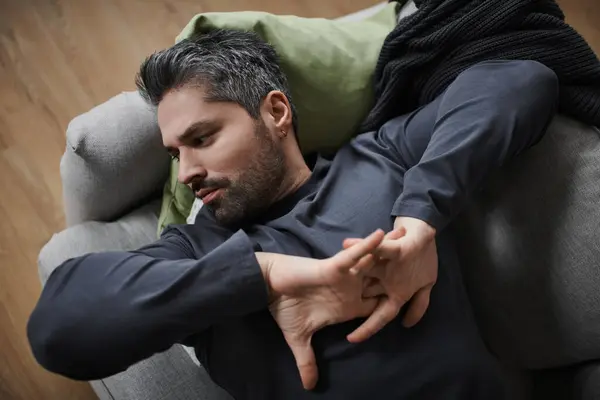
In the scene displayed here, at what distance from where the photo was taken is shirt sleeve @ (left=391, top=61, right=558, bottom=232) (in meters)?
1.01

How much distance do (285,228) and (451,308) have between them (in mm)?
331

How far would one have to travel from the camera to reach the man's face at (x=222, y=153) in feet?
3.67

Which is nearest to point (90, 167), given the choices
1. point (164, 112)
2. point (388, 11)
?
point (164, 112)

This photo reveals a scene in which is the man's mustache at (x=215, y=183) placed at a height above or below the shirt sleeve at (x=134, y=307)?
above

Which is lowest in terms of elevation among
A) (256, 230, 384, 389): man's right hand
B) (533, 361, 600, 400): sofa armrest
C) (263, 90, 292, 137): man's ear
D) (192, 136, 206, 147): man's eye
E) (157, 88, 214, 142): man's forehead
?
(533, 361, 600, 400): sofa armrest

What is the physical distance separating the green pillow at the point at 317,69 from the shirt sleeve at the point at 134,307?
470 millimetres

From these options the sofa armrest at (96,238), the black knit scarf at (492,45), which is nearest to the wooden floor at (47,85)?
the sofa armrest at (96,238)

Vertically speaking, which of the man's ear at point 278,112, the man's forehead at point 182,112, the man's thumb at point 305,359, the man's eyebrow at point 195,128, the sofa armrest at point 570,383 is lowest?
the sofa armrest at point 570,383

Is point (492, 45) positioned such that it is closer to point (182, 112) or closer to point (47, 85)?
point (182, 112)

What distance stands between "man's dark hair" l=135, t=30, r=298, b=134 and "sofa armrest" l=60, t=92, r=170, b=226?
0.30 feet

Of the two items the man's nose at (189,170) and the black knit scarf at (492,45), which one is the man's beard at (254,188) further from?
the black knit scarf at (492,45)

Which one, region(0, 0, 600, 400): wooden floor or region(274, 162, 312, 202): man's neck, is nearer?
Result: region(274, 162, 312, 202): man's neck

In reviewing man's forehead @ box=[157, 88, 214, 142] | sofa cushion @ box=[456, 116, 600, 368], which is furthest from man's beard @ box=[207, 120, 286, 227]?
sofa cushion @ box=[456, 116, 600, 368]

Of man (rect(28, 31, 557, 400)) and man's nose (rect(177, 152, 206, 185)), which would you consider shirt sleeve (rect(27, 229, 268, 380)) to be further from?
man's nose (rect(177, 152, 206, 185))
